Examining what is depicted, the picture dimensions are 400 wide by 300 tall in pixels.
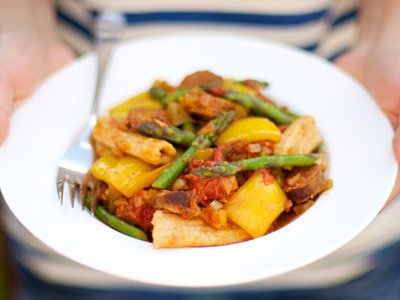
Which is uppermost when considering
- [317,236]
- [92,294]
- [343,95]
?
[343,95]

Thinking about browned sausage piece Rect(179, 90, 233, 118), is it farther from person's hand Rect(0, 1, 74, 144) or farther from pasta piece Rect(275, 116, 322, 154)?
person's hand Rect(0, 1, 74, 144)

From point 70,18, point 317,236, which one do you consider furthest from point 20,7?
point 317,236

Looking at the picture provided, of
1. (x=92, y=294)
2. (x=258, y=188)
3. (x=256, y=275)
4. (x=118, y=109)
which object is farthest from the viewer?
(x=92, y=294)

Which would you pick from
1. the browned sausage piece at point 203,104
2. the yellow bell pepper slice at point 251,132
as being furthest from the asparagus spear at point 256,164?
the browned sausage piece at point 203,104

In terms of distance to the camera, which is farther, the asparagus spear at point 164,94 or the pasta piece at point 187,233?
the asparagus spear at point 164,94

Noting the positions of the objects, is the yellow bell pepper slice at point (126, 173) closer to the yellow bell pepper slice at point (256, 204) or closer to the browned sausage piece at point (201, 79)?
the yellow bell pepper slice at point (256, 204)

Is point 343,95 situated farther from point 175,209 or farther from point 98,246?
point 98,246

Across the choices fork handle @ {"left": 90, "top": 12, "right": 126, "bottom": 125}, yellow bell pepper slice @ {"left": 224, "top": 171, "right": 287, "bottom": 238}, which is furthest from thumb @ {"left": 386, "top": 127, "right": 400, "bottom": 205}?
fork handle @ {"left": 90, "top": 12, "right": 126, "bottom": 125}
